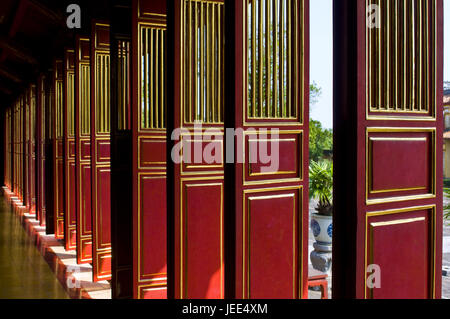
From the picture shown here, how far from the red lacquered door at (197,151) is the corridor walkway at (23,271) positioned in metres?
1.89

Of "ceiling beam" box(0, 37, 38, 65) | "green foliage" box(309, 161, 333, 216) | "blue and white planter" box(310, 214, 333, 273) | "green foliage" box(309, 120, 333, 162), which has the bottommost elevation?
"blue and white planter" box(310, 214, 333, 273)

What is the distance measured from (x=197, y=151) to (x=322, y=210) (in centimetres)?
473

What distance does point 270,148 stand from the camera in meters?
2.27

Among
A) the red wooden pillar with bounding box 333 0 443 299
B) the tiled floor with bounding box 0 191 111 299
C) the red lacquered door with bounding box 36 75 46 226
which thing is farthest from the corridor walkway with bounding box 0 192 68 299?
the red wooden pillar with bounding box 333 0 443 299

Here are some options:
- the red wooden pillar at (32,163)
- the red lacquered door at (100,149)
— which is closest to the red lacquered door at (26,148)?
the red wooden pillar at (32,163)

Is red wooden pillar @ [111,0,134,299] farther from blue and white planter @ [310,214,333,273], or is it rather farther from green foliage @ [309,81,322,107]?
green foliage @ [309,81,322,107]

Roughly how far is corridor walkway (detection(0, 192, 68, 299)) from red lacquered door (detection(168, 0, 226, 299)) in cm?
189

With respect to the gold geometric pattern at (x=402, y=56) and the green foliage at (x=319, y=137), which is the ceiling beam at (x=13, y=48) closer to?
the green foliage at (x=319, y=137)

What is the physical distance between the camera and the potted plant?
688 cm

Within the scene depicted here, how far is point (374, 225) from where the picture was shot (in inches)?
67.4

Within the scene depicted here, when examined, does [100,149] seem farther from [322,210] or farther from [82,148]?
[322,210]

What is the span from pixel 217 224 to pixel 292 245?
0.54 m

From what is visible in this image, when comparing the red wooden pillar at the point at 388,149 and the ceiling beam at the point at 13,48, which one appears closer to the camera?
the red wooden pillar at the point at 388,149

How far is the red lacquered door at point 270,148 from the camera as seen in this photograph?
213 centimetres
